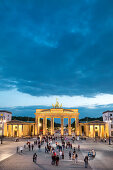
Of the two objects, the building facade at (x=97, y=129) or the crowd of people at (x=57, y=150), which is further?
the building facade at (x=97, y=129)

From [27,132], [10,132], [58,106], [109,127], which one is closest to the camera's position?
[109,127]

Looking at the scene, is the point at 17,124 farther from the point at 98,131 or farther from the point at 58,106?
the point at 98,131

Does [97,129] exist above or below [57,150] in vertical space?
below

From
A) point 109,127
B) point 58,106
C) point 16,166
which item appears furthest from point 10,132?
point 16,166

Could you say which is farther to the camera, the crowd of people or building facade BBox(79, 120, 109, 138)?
building facade BBox(79, 120, 109, 138)

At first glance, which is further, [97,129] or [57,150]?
[97,129]

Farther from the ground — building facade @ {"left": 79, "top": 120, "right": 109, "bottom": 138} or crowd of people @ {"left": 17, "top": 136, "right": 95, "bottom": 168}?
crowd of people @ {"left": 17, "top": 136, "right": 95, "bottom": 168}

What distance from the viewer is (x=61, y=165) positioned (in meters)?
22.3

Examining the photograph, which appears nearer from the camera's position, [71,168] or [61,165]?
[71,168]

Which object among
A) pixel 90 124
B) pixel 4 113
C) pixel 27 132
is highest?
pixel 4 113

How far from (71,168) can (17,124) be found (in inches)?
2536

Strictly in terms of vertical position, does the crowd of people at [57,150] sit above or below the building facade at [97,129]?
above

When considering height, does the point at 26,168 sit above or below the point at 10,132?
above

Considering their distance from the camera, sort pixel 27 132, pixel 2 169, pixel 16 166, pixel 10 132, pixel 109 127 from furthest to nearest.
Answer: pixel 27 132, pixel 10 132, pixel 109 127, pixel 16 166, pixel 2 169
